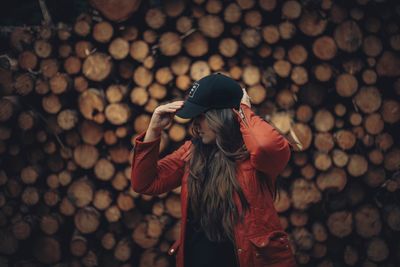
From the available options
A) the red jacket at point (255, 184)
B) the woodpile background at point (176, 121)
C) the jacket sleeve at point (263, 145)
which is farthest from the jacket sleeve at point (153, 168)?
the woodpile background at point (176, 121)

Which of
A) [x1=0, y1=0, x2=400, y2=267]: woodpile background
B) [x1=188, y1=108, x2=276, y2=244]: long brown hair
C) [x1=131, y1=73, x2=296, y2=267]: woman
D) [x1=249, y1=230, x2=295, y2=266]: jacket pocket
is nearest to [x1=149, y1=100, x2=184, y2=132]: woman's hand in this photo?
[x1=131, y1=73, x2=296, y2=267]: woman

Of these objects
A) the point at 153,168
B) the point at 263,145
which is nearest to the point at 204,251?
the point at 153,168

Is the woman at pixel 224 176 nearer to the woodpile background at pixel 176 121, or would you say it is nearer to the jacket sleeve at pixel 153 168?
the jacket sleeve at pixel 153 168

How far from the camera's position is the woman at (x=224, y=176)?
5.76 ft

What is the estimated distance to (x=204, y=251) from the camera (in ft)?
6.26

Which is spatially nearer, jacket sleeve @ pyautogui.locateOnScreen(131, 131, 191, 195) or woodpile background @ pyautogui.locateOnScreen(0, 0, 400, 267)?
jacket sleeve @ pyautogui.locateOnScreen(131, 131, 191, 195)

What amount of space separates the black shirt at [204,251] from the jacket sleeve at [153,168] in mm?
208

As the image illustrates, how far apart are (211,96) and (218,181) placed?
1.28ft

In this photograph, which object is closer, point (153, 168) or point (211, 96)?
point (211, 96)

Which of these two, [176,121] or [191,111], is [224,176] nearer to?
[191,111]

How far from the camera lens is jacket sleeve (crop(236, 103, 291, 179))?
171cm

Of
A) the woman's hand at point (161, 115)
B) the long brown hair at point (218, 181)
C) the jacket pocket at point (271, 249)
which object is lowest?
the jacket pocket at point (271, 249)

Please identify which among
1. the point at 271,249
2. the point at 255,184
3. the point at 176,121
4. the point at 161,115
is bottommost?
the point at 271,249

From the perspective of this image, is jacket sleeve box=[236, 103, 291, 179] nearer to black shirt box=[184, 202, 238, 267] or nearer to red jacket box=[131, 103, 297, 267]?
red jacket box=[131, 103, 297, 267]
